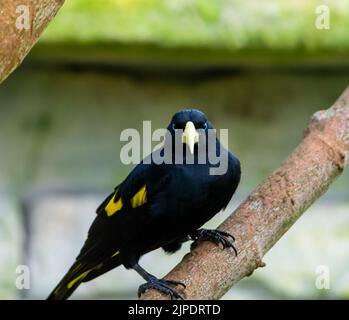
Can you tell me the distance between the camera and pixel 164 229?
5.72ft

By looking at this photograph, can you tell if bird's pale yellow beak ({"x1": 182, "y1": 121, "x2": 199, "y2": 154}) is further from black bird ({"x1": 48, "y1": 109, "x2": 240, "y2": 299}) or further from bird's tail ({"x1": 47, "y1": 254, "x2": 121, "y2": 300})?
bird's tail ({"x1": 47, "y1": 254, "x2": 121, "y2": 300})

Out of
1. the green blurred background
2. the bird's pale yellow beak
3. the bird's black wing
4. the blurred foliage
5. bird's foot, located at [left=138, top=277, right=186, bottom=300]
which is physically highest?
the blurred foliage

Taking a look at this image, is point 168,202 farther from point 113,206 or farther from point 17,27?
point 17,27

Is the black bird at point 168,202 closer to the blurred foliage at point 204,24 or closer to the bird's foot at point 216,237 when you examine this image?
the bird's foot at point 216,237

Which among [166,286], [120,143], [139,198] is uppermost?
[120,143]

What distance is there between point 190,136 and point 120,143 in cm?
128

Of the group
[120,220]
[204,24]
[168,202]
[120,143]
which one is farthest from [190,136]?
[120,143]

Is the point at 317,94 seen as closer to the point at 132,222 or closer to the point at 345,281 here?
the point at 345,281

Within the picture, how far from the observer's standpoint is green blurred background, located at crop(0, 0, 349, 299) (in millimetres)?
2865

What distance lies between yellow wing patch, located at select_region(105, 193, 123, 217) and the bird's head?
0.22 meters

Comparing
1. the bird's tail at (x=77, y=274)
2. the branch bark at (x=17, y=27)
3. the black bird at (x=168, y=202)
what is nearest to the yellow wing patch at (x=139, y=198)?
the black bird at (x=168, y=202)

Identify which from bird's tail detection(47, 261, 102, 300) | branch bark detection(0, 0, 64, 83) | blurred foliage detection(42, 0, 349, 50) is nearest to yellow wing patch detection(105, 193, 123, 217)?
bird's tail detection(47, 261, 102, 300)

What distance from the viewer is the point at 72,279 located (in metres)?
1.85

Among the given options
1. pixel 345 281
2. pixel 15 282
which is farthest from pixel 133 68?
pixel 345 281
